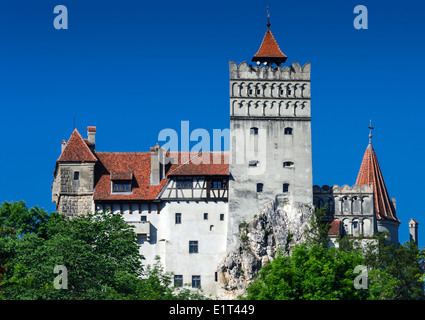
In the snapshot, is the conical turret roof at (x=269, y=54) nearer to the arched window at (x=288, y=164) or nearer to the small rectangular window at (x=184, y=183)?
the arched window at (x=288, y=164)

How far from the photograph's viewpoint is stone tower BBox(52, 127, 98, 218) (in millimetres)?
88125

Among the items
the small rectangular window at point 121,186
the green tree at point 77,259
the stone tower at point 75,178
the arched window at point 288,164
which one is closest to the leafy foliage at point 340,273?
the arched window at point 288,164

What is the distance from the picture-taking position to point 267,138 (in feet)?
289

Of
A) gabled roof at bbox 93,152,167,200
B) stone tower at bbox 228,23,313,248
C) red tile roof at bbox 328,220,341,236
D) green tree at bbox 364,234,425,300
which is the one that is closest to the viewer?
green tree at bbox 364,234,425,300

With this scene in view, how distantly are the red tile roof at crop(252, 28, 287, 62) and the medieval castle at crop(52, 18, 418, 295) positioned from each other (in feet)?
6.62

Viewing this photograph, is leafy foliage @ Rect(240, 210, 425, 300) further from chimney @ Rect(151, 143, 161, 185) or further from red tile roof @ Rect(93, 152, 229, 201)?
chimney @ Rect(151, 143, 161, 185)

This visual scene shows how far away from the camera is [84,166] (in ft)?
292

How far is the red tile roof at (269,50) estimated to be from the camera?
3627 inches

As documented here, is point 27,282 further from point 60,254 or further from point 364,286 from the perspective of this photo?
point 364,286

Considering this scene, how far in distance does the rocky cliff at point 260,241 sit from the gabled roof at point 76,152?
15.5 meters

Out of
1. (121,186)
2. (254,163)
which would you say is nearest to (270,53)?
(254,163)

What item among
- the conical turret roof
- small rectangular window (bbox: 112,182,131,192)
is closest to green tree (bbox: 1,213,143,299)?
small rectangular window (bbox: 112,182,131,192)

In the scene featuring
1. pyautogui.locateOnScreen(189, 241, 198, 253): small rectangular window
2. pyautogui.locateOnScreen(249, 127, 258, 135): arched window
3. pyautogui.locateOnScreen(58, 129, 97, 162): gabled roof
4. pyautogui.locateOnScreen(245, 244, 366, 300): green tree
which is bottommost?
pyautogui.locateOnScreen(245, 244, 366, 300): green tree
